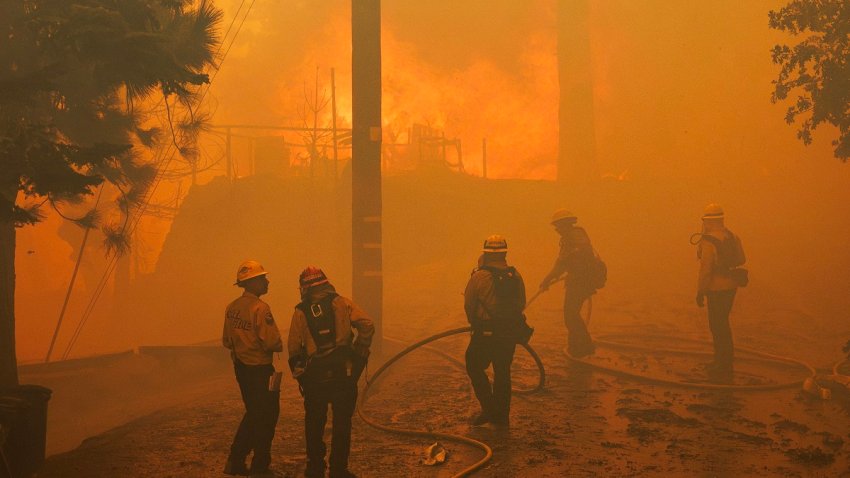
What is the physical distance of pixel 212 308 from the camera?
99.9 ft

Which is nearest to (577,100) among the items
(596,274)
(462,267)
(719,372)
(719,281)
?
(462,267)

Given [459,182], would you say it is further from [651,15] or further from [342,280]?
[651,15]

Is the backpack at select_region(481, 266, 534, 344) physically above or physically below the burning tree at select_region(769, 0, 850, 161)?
below

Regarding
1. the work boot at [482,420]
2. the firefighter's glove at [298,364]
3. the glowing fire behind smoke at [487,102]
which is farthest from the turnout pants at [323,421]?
the glowing fire behind smoke at [487,102]

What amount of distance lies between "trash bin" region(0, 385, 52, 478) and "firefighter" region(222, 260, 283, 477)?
1841mm

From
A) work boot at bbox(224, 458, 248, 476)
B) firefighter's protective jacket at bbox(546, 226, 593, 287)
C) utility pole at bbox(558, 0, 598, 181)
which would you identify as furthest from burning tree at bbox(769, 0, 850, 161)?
utility pole at bbox(558, 0, 598, 181)

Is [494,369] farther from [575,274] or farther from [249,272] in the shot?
[575,274]

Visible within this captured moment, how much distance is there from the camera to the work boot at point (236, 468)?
6383 millimetres

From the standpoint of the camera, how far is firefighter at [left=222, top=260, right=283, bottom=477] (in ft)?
20.6

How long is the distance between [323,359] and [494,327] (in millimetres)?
2142

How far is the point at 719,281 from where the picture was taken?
10.2 m

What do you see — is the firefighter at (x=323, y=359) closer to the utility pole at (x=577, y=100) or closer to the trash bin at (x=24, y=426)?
the trash bin at (x=24, y=426)

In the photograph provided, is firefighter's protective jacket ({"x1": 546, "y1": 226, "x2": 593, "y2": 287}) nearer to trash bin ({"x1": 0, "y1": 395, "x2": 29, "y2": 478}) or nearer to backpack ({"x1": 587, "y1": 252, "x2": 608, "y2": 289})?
backpack ({"x1": 587, "y1": 252, "x2": 608, "y2": 289})

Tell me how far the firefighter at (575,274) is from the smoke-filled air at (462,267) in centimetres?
4
